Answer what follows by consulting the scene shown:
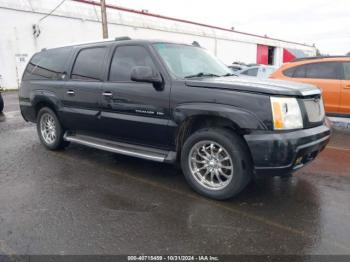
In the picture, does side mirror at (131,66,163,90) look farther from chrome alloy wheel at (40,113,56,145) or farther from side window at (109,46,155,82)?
chrome alloy wheel at (40,113,56,145)

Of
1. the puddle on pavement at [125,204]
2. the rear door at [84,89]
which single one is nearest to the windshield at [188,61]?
the rear door at [84,89]

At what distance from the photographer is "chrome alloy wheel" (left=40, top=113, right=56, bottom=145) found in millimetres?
5660

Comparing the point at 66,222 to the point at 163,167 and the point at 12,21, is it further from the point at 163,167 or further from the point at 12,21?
the point at 12,21

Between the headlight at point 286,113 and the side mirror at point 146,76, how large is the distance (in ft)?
4.58

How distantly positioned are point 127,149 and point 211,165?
130 centimetres

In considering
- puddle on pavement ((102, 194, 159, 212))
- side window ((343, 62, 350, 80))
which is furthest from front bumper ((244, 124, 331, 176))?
side window ((343, 62, 350, 80))

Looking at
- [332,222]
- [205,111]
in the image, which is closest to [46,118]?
[205,111]

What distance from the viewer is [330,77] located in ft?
22.4

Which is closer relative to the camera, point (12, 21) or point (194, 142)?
point (194, 142)

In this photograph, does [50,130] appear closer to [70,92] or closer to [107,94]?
[70,92]

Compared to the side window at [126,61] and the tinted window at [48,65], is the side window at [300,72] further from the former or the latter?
the tinted window at [48,65]

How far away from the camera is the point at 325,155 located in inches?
214

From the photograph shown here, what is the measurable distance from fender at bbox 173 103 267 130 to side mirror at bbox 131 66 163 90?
426 millimetres

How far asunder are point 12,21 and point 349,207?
2030 cm
